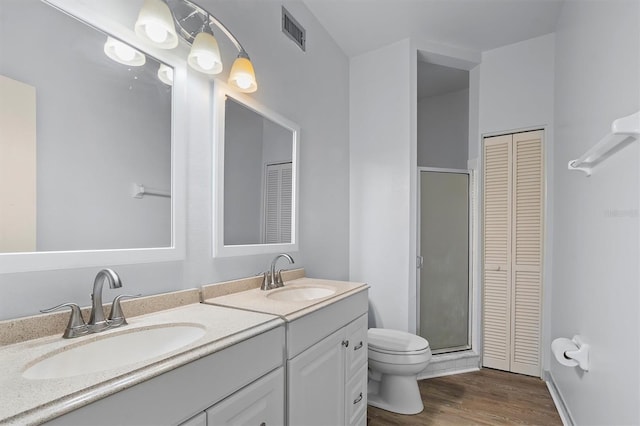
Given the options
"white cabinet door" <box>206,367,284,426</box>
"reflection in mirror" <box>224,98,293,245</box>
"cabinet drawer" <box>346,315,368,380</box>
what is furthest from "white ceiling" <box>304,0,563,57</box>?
"white cabinet door" <box>206,367,284,426</box>

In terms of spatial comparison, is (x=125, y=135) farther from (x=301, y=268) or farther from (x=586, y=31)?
(x=586, y=31)

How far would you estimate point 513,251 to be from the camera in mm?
2678

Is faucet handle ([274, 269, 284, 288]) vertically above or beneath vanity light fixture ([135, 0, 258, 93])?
beneath

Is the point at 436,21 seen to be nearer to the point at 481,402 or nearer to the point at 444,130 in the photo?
the point at 444,130

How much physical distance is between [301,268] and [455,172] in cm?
170

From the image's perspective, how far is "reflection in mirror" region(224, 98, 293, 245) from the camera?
5.13 feet

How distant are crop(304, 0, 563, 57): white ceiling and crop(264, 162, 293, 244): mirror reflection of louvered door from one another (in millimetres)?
1251

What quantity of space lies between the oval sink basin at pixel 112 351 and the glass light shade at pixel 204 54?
1.04 metres

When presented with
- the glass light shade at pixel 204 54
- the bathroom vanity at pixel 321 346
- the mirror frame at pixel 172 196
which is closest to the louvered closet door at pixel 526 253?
the bathroom vanity at pixel 321 346

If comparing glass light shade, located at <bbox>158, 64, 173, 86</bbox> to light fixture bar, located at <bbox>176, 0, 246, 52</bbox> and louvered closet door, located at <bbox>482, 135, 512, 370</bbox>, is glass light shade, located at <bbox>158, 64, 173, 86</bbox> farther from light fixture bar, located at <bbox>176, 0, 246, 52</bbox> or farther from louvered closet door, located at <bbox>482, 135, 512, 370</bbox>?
louvered closet door, located at <bbox>482, 135, 512, 370</bbox>

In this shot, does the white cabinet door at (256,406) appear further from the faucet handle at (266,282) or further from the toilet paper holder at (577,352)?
the toilet paper holder at (577,352)

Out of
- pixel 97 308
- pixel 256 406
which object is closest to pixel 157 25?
pixel 97 308

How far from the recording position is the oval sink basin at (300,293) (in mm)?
1657

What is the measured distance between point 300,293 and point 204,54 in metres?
1.25
